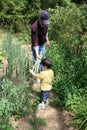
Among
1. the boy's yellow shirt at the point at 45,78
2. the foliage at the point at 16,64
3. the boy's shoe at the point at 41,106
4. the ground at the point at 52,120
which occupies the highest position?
the foliage at the point at 16,64

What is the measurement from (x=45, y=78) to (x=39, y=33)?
1.10 m

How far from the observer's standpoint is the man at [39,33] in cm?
676

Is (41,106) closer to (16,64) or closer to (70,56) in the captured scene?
(16,64)

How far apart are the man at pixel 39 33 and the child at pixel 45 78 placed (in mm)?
502

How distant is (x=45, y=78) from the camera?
646cm

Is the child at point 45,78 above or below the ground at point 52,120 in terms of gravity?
above

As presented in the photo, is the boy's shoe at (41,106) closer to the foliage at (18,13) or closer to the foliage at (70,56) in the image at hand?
the foliage at (70,56)

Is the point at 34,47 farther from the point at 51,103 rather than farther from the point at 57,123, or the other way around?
the point at 57,123

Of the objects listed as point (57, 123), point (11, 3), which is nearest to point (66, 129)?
point (57, 123)

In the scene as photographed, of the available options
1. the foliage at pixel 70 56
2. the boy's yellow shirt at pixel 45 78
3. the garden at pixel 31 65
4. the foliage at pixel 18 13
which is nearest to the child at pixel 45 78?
the boy's yellow shirt at pixel 45 78

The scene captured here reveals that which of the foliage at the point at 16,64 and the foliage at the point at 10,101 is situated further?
the foliage at the point at 16,64

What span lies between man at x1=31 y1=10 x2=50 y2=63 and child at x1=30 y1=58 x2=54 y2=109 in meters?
0.50

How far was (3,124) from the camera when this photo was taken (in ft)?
19.0

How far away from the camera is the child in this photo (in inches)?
254
